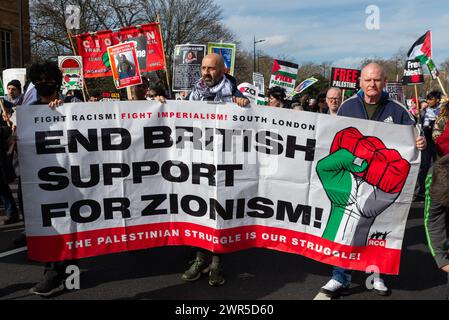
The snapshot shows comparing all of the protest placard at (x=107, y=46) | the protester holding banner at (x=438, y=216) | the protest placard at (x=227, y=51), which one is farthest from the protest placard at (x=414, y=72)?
the protester holding banner at (x=438, y=216)

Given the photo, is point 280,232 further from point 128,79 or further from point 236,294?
point 128,79

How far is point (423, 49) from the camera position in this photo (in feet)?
23.4

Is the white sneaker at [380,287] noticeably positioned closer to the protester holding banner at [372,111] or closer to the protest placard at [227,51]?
the protester holding banner at [372,111]

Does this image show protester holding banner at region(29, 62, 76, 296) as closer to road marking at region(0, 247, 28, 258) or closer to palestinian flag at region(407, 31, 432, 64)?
→ road marking at region(0, 247, 28, 258)

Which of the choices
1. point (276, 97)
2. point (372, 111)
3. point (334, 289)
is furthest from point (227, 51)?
point (334, 289)

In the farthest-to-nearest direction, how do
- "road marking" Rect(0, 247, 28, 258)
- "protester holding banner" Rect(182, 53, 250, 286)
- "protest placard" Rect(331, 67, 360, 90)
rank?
"protest placard" Rect(331, 67, 360, 90) < "road marking" Rect(0, 247, 28, 258) < "protester holding banner" Rect(182, 53, 250, 286)

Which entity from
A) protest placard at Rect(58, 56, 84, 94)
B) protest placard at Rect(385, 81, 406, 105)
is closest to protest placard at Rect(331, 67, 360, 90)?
protest placard at Rect(385, 81, 406, 105)

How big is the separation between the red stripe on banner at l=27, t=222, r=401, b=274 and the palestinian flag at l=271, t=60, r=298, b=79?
7.39m

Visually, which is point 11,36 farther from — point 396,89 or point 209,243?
point 209,243

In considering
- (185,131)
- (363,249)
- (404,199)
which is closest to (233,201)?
(185,131)

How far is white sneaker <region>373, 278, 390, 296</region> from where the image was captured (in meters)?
3.74

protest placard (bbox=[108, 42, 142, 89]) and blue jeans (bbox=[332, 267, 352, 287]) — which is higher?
protest placard (bbox=[108, 42, 142, 89])

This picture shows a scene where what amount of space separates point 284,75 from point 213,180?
24.6 feet

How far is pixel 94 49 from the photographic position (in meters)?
7.54
